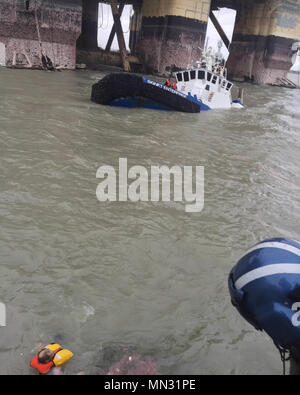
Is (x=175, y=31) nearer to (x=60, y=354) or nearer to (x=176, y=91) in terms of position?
(x=176, y=91)

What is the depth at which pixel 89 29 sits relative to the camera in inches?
1414

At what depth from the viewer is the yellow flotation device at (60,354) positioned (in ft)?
9.11

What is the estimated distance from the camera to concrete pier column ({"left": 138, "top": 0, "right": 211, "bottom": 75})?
27036 millimetres

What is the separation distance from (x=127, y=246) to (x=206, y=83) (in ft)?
46.8

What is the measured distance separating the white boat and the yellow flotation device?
Answer: 1501cm

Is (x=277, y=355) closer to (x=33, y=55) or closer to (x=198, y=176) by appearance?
(x=198, y=176)

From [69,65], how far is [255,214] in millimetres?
21819
